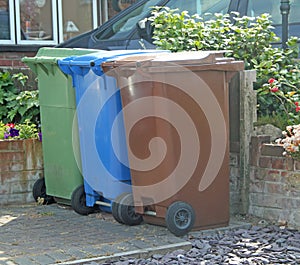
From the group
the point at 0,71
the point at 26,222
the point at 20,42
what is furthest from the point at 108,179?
the point at 20,42

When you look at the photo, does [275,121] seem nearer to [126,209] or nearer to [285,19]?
[285,19]

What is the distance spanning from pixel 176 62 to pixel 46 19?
6.16m

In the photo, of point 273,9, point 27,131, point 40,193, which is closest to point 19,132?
point 27,131

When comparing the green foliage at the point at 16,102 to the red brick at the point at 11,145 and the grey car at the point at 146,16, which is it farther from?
the grey car at the point at 146,16

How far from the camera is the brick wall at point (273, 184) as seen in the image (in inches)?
245

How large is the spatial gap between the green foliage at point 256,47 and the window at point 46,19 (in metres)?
4.21

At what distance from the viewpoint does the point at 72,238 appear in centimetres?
595

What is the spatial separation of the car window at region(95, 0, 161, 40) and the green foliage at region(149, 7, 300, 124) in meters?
1.62

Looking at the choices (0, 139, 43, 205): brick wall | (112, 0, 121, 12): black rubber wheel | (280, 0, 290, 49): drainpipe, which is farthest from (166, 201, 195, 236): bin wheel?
(112, 0, 121, 12): black rubber wheel

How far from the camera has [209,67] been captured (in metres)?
5.98

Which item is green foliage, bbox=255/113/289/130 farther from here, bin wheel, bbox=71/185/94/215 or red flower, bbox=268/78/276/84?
bin wheel, bbox=71/185/94/215

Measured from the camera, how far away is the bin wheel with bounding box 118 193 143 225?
6219 mm

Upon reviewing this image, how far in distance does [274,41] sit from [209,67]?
1587 mm

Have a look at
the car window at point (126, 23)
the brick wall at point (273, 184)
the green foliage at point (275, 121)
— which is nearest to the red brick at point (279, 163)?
the brick wall at point (273, 184)
